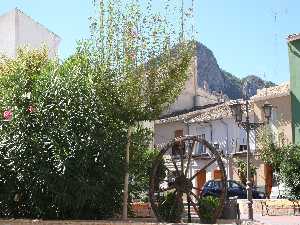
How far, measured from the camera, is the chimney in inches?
1361

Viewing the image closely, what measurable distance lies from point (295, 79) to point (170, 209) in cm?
2306

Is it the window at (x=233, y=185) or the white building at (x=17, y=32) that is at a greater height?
the white building at (x=17, y=32)

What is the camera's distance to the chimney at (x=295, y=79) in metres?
34.6

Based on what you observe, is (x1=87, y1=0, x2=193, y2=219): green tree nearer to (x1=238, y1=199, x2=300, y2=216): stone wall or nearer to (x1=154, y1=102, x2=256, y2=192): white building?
(x1=238, y1=199, x2=300, y2=216): stone wall

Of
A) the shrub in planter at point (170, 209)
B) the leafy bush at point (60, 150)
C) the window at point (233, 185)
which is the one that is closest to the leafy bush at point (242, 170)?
the window at point (233, 185)

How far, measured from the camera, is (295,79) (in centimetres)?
3516

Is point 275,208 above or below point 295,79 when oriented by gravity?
below

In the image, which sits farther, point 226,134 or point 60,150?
point 226,134

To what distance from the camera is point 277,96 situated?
39.1 metres

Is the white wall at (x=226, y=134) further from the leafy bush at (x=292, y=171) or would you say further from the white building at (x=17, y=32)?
the white building at (x=17, y=32)

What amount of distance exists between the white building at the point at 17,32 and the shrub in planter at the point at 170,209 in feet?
57.7

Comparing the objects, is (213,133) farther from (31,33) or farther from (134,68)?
(134,68)

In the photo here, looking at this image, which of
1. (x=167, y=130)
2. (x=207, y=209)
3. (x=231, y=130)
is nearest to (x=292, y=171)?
(x=207, y=209)

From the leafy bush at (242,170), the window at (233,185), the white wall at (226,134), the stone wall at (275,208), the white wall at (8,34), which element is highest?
the white wall at (8,34)
